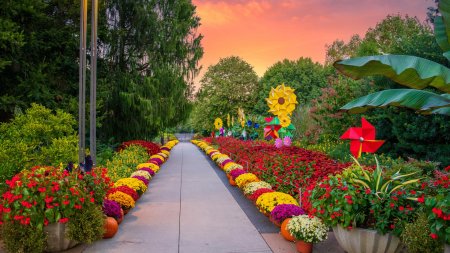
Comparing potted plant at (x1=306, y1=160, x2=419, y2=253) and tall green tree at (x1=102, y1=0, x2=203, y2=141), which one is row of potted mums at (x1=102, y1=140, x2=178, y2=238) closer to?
potted plant at (x1=306, y1=160, x2=419, y2=253)

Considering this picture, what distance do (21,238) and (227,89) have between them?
4774 cm

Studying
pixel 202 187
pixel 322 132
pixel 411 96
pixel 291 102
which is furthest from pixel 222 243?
pixel 322 132

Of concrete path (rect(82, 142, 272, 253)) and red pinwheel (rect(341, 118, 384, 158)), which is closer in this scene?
concrete path (rect(82, 142, 272, 253))

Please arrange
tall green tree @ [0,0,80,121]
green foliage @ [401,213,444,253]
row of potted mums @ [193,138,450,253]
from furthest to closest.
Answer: tall green tree @ [0,0,80,121] → row of potted mums @ [193,138,450,253] → green foliage @ [401,213,444,253]

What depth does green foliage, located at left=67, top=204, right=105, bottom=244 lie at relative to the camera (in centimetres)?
579

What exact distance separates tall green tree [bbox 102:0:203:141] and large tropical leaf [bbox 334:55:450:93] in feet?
46.7

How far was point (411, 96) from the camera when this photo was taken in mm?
5922

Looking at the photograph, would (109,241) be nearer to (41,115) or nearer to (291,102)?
(41,115)

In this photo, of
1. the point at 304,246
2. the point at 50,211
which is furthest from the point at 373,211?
the point at 50,211

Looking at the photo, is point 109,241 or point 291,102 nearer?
point 109,241

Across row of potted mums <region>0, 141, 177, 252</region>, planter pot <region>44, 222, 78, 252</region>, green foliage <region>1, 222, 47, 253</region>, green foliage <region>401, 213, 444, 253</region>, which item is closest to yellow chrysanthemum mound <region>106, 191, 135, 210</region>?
row of potted mums <region>0, 141, 177, 252</region>

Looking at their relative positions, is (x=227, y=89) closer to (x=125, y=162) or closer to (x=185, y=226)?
(x=125, y=162)

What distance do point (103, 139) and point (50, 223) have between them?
1601cm

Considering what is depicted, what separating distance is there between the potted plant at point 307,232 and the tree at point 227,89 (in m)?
42.6
